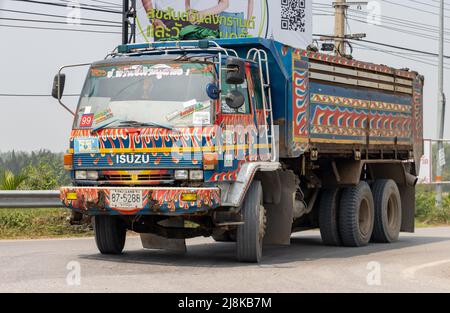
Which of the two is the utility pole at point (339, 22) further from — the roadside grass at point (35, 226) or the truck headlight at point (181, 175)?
the truck headlight at point (181, 175)

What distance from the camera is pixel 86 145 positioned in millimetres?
11617

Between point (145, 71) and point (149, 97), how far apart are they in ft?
1.26

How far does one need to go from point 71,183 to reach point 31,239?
3.67 metres

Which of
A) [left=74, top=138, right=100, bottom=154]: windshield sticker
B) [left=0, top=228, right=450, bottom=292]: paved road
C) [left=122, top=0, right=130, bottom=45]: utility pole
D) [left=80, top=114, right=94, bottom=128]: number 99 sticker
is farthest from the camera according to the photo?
[left=122, top=0, right=130, bottom=45]: utility pole

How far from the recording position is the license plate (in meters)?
11.1

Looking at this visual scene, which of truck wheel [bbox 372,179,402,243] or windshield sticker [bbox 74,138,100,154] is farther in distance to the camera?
truck wheel [bbox 372,179,402,243]

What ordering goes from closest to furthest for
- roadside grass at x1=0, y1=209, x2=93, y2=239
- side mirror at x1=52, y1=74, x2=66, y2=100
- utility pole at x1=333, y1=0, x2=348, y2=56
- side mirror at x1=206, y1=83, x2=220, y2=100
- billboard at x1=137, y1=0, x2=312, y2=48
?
1. side mirror at x1=206, y1=83, x2=220, y2=100
2. side mirror at x1=52, y1=74, x2=66, y2=100
3. roadside grass at x1=0, y1=209, x2=93, y2=239
4. billboard at x1=137, y1=0, x2=312, y2=48
5. utility pole at x1=333, y1=0, x2=348, y2=56

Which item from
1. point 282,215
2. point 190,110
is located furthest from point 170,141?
point 282,215

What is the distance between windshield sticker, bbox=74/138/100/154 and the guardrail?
443cm

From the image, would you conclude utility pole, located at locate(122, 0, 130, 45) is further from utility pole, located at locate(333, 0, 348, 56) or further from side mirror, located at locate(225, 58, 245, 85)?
utility pole, located at locate(333, 0, 348, 56)

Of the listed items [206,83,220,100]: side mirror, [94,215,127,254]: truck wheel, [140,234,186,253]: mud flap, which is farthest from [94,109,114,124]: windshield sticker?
A: [140,234,186,253]: mud flap

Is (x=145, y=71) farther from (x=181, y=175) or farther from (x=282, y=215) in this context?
(x=282, y=215)

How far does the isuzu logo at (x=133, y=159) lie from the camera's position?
11258 mm

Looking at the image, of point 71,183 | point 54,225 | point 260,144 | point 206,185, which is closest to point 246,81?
point 260,144
